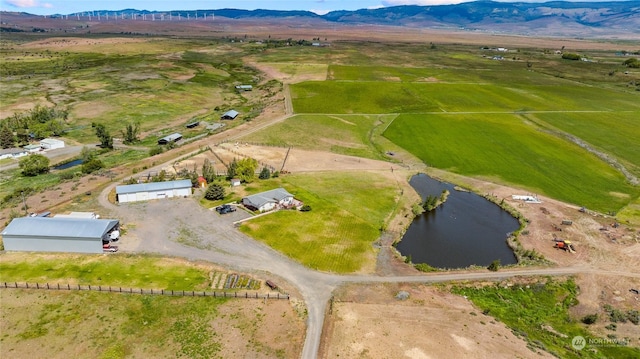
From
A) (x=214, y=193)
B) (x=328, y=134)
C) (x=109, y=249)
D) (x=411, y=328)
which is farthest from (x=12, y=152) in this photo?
(x=411, y=328)

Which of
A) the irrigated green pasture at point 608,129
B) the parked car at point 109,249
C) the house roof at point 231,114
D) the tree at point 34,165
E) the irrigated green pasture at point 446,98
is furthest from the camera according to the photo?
the irrigated green pasture at point 446,98

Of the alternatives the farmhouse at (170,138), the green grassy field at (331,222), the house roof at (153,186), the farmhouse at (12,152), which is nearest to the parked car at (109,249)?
the house roof at (153,186)

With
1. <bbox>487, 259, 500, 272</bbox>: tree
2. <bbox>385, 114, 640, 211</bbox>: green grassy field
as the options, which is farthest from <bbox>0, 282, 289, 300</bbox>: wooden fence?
<bbox>385, 114, 640, 211</bbox>: green grassy field

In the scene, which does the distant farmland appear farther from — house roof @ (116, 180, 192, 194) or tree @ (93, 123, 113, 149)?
tree @ (93, 123, 113, 149)

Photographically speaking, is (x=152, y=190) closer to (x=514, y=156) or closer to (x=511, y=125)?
(x=514, y=156)

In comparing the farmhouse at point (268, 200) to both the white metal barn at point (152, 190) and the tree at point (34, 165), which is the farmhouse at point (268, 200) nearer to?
the white metal barn at point (152, 190)

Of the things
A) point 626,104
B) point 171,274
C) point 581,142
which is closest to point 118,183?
point 171,274
